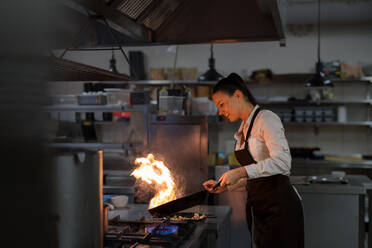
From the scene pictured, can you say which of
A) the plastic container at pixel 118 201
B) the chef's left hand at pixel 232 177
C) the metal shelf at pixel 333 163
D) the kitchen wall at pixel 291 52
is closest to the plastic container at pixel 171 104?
the plastic container at pixel 118 201

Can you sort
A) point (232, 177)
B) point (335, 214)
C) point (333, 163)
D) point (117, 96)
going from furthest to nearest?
1. point (333, 163)
2. point (117, 96)
3. point (335, 214)
4. point (232, 177)

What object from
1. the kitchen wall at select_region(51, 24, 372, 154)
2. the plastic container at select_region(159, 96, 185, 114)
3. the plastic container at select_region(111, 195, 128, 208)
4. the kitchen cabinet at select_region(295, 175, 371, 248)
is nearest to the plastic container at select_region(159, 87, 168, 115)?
the plastic container at select_region(159, 96, 185, 114)

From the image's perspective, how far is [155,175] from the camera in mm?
2625

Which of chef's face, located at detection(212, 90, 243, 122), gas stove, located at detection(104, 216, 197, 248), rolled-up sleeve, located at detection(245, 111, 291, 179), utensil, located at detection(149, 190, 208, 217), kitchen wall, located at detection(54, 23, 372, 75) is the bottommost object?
gas stove, located at detection(104, 216, 197, 248)

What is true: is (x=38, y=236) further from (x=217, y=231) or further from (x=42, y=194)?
(x=217, y=231)

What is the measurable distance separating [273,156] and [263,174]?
0.13 m

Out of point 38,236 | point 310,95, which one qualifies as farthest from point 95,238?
point 310,95

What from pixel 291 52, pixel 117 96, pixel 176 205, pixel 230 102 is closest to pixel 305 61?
pixel 291 52

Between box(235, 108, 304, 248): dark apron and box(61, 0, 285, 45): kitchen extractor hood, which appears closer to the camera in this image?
box(235, 108, 304, 248): dark apron

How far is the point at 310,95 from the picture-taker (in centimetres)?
693

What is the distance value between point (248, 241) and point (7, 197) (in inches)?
147

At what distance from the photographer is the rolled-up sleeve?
234 centimetres

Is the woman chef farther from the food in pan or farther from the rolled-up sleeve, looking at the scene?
the food in pan

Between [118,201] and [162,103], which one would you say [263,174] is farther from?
[162,103]
